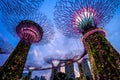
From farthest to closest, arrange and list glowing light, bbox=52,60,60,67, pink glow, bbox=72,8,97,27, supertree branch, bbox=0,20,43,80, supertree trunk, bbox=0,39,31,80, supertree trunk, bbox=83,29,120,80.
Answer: glowing light, bbox=52,60,60,67
pink glow, bbox=72,8,97,27
supertree branch, bbox=0,20,43,80
supertree trunk, bbox=0,39,31,80
supertree trunk, bbox=83,29,120,80

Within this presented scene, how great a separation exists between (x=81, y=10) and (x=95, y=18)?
6.54 feet

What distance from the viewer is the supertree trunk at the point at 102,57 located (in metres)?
10.9

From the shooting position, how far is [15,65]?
13805 millimetres

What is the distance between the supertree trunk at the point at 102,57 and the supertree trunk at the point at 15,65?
7621mm

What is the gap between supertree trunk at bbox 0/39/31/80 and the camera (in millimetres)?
12805

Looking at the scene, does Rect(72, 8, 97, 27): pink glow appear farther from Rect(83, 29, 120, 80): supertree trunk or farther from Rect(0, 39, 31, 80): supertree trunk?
Rect(0, 39, 31, 80): supertree trunk

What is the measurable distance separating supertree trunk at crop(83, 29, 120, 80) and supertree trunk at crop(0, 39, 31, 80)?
7.62 meters

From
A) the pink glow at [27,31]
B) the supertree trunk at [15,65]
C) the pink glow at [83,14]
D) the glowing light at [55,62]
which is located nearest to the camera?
the supertree trunk at [15,65]

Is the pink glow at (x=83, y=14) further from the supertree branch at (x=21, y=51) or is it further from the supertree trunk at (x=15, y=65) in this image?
the supertree trunk at (x=15, y=65)

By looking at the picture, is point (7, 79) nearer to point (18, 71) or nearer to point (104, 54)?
point (18, 71)

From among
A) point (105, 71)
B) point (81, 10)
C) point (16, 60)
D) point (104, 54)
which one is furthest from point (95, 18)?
point (16, 60)

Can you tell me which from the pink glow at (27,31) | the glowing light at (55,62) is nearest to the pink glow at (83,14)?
the pink glow at (27,31)

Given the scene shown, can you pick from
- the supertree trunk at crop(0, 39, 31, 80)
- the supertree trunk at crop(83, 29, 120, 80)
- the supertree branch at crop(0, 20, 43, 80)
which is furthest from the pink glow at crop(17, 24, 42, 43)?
the supertree trunk at crop(83, 29, 120, 80)

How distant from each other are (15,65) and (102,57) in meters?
8.96
